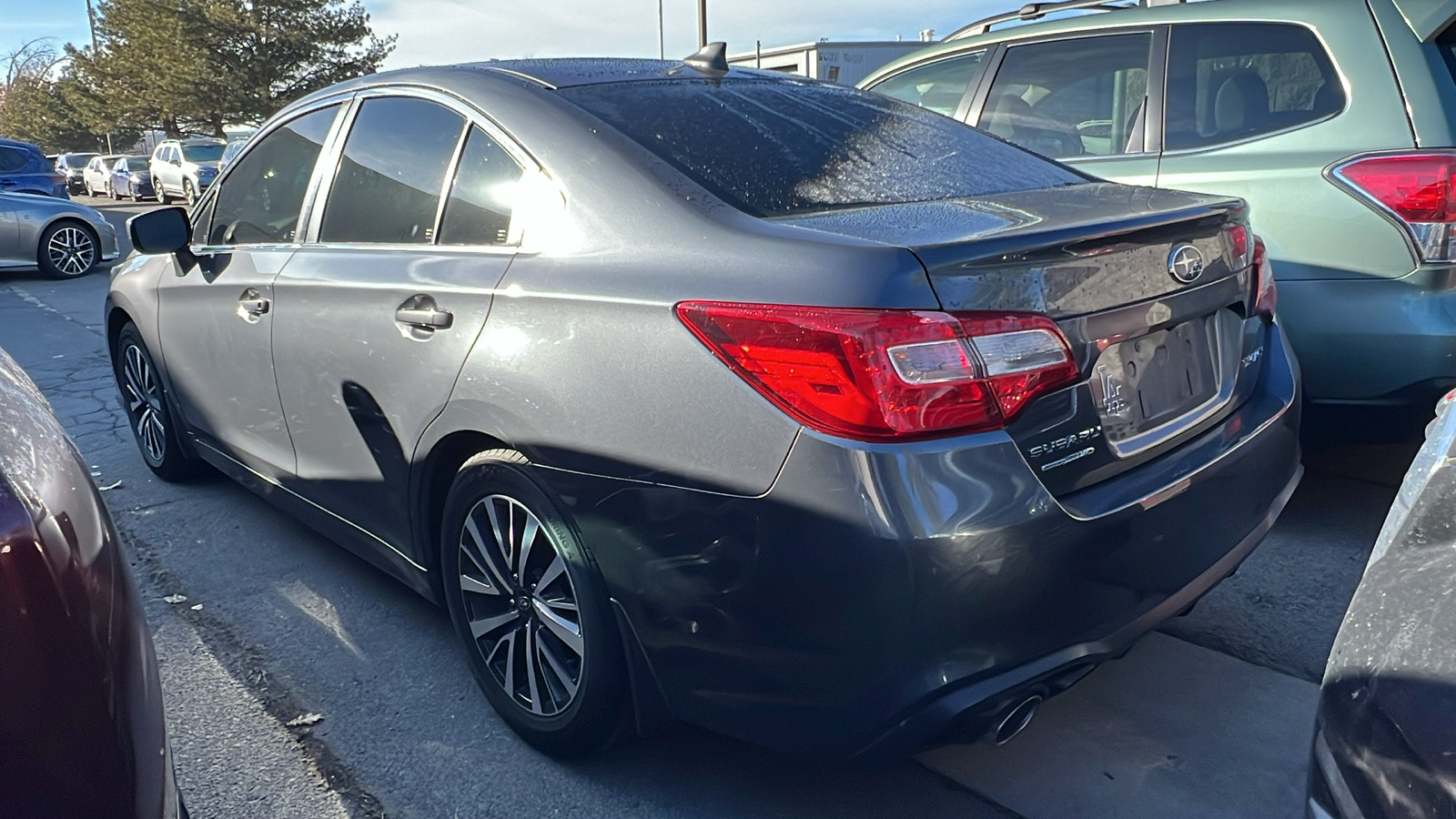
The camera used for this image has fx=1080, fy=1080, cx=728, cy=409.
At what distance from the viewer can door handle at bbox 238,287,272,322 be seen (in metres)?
3.18

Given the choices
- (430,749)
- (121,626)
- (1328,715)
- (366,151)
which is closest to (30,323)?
(366,151)

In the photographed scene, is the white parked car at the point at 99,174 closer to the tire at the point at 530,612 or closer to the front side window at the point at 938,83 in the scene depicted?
the front side window at the point at 938,83

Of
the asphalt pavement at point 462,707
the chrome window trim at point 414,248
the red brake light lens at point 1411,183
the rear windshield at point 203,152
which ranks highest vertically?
the chrome window trim at point 414,248

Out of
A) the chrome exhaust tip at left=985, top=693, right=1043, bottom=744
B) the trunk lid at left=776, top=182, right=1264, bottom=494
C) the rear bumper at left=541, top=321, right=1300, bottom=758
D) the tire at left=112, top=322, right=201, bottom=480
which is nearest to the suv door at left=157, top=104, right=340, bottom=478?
the tire at left=112, top=322, right=201, bottom=480

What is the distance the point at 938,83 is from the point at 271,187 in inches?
119

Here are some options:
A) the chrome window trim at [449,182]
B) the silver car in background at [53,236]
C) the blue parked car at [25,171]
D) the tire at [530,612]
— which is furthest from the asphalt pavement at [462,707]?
the blue parked car at [25,171]

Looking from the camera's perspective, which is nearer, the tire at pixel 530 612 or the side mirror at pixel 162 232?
the tire at pixel 530 612

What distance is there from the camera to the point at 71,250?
12.3 metres

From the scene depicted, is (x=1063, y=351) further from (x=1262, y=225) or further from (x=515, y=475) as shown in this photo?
(x=1262, y=225)

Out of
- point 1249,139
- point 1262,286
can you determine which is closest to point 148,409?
point 1262,286

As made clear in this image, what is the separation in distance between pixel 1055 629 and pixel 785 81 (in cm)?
184

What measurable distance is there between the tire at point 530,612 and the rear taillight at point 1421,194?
268 centimetres

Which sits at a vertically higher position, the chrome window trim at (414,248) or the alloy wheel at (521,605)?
the chrome window trim at (414,248)

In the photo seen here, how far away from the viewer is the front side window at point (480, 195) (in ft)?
8.14
